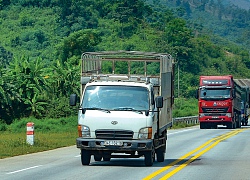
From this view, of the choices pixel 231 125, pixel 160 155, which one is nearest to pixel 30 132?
pixel 160 155

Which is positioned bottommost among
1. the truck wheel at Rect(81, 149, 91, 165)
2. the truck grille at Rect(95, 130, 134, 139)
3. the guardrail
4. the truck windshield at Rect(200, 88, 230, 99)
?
the guardrail

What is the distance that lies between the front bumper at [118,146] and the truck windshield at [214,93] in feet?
112

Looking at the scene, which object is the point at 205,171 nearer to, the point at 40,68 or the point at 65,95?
the point at 40,68

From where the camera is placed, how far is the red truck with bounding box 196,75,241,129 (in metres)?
54.8

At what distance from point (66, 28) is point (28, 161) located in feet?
344

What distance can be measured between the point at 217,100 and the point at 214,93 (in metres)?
1.00

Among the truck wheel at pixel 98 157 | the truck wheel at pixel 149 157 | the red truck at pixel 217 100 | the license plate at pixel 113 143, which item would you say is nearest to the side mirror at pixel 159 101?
the truck wheel at pixel 149 157

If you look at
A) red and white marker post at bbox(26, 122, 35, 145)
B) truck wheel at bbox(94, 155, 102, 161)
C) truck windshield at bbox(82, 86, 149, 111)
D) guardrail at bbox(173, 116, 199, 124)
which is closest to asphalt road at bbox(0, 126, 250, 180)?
truck wheel at bbox(94, 155, 102, 161)

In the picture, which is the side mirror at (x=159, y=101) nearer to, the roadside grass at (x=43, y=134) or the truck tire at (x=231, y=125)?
the roadside grass at (x=43, y=134)

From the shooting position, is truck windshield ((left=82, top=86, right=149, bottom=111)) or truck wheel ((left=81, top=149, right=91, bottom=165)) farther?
truck wheel ((left=81, top=149, right=91, bottom=165))

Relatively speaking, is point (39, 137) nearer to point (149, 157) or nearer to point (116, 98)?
point (116, 98)

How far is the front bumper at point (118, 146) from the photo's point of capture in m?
21.5

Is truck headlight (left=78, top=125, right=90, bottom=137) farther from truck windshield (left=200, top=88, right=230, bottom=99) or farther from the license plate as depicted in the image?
truck windshield (left=200, top=88, right=230, bottom=99)

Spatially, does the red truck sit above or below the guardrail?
above
